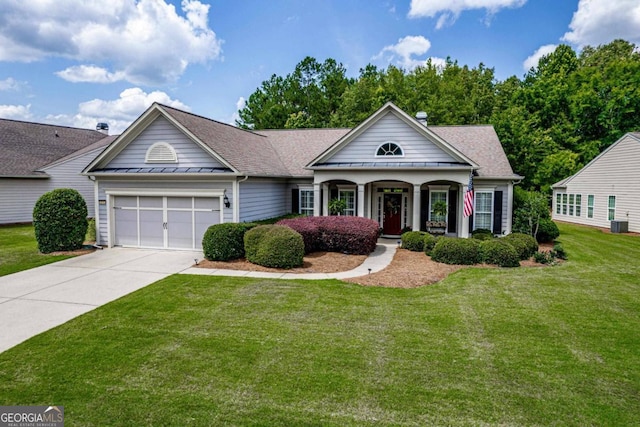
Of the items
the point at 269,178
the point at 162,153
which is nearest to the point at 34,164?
the point at 162,153

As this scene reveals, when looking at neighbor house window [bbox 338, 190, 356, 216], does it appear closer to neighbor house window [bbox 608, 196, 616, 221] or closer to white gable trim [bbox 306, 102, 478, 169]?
white gable trim [bbox 306, 102, 478, 169]

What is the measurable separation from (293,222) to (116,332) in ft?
27.8

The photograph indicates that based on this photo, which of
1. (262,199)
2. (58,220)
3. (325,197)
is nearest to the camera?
(58,220)

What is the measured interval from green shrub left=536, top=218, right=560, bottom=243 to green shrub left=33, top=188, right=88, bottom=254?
19524 mm

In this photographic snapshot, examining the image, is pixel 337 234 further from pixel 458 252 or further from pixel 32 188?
pixel 32 188

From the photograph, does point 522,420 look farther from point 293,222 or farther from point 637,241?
point 637,241

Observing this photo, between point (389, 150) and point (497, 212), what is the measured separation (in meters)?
5.72

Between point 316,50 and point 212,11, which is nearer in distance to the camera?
point 212,11

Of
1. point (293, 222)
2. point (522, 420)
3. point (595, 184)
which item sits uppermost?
point (595, 184)

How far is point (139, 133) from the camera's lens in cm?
1567

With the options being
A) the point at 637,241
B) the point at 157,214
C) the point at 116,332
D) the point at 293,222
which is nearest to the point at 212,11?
the point at 157,214

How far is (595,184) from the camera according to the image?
81.8ft

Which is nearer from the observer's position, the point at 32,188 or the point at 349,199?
the point at 349,199

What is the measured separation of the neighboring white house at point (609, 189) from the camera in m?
21.6
